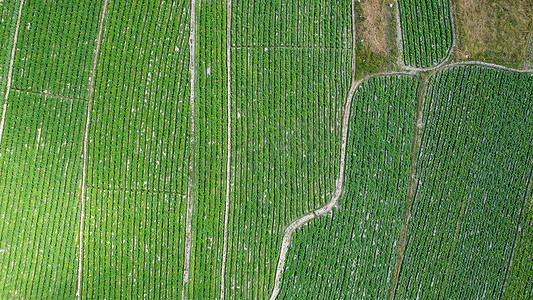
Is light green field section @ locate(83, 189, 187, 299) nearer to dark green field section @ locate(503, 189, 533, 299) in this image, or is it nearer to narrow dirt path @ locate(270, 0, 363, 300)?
narrow dirt path @ locate(270, 0, 363, 300)

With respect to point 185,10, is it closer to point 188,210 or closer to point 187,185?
point 187,185

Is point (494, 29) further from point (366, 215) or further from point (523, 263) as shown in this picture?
point (523, 263)

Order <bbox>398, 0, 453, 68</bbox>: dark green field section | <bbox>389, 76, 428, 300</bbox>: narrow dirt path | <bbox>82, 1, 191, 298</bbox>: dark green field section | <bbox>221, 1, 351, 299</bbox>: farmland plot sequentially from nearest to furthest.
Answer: <bbox>82, 1, 191, 298</bbox>: dark green field section, <bbox>221, 1, 351, 299</bbox>: farmland plot, <bbox>389, 76, 428, 300</bbox>: narrow dirt path, <bbox>398, 0, 453, 68</bbox>: dark green field section

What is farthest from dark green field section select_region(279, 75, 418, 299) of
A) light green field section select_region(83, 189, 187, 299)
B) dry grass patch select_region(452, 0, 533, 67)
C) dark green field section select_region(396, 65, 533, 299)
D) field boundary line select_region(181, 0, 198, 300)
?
light green field section select_region(83, 189, 187, 299)

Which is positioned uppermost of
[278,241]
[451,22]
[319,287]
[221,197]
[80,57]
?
[451,22]

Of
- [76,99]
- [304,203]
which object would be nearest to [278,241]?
[304,203]

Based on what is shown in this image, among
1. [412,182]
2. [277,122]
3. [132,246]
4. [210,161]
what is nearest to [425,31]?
[412,182]

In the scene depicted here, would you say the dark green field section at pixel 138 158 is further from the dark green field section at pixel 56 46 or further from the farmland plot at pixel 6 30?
the farmland plot at pixel 6 30
